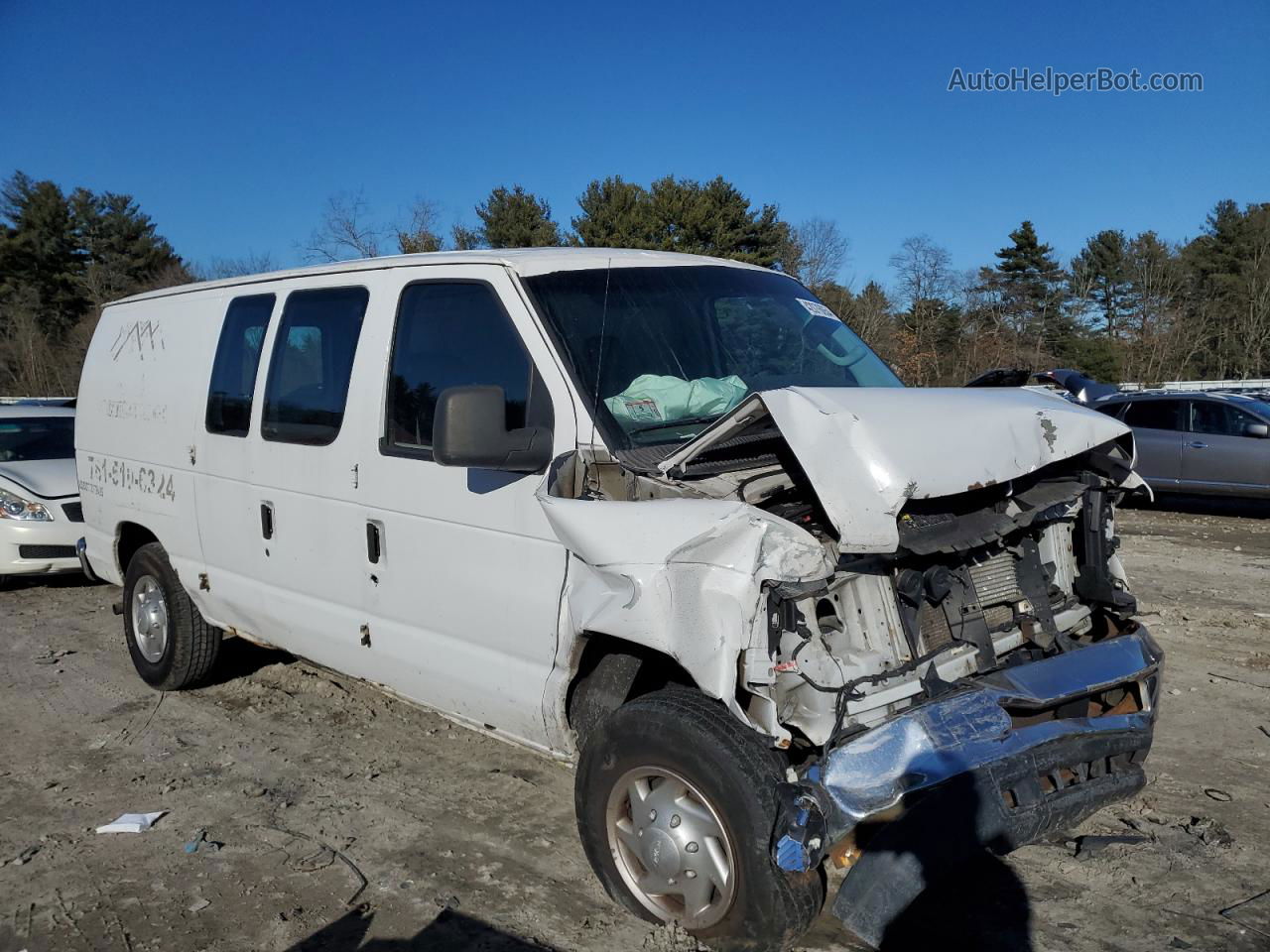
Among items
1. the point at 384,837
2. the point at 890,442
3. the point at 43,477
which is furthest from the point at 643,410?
the point at 43,477

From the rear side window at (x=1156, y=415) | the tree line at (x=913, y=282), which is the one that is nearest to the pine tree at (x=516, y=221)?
the tree line at (x=913, y=282)

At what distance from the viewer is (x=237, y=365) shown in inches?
193

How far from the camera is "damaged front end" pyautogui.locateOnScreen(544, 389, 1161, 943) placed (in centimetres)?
262

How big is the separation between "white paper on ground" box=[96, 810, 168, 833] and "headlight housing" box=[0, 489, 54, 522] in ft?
17.4

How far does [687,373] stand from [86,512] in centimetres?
473

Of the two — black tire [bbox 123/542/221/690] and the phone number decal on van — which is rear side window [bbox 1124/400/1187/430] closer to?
black tire [bbox 123/542/221/690]

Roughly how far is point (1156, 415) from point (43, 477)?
13561 mm

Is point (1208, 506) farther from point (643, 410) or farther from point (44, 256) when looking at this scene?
point (44, 256)

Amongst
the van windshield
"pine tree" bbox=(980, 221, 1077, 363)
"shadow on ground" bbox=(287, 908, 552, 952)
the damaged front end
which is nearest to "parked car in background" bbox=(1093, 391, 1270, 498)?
the van windshield

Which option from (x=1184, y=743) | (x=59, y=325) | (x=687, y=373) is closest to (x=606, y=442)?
(x=687, y=373)

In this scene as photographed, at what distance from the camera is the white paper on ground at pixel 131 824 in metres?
3.98

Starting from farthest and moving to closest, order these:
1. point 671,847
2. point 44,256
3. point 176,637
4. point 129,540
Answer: point 44,256 → point 129,540 → point 176,637 → point 671,847

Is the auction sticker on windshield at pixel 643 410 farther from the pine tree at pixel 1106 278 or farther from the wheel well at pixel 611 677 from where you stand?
the pine tree at pixel 1106 278

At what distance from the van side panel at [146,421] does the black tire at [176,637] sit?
0.55 ft
